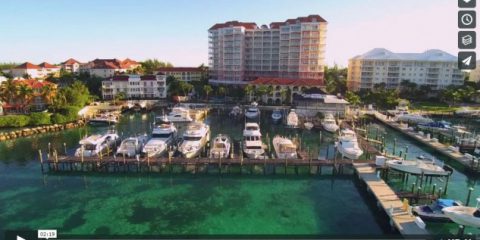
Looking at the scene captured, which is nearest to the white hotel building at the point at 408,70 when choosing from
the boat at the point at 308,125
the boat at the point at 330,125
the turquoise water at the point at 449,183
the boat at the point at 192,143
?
the turquoise water at the point at 449,183

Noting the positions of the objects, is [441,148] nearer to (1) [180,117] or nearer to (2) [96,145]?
(2) [96,145]

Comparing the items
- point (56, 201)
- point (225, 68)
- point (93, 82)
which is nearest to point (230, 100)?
point (225, 68)

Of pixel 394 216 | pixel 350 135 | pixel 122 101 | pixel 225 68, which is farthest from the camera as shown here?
pixel 225 68

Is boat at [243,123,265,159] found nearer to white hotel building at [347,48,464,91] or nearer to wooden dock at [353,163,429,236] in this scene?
wooden dock at [353,163,429,236]

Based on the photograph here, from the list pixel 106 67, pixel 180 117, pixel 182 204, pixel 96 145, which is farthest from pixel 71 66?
pixel 182 204

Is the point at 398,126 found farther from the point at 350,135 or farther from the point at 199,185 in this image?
the point at 199,185

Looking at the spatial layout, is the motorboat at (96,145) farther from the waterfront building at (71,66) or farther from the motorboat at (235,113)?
the waterfront building at (71,66)
